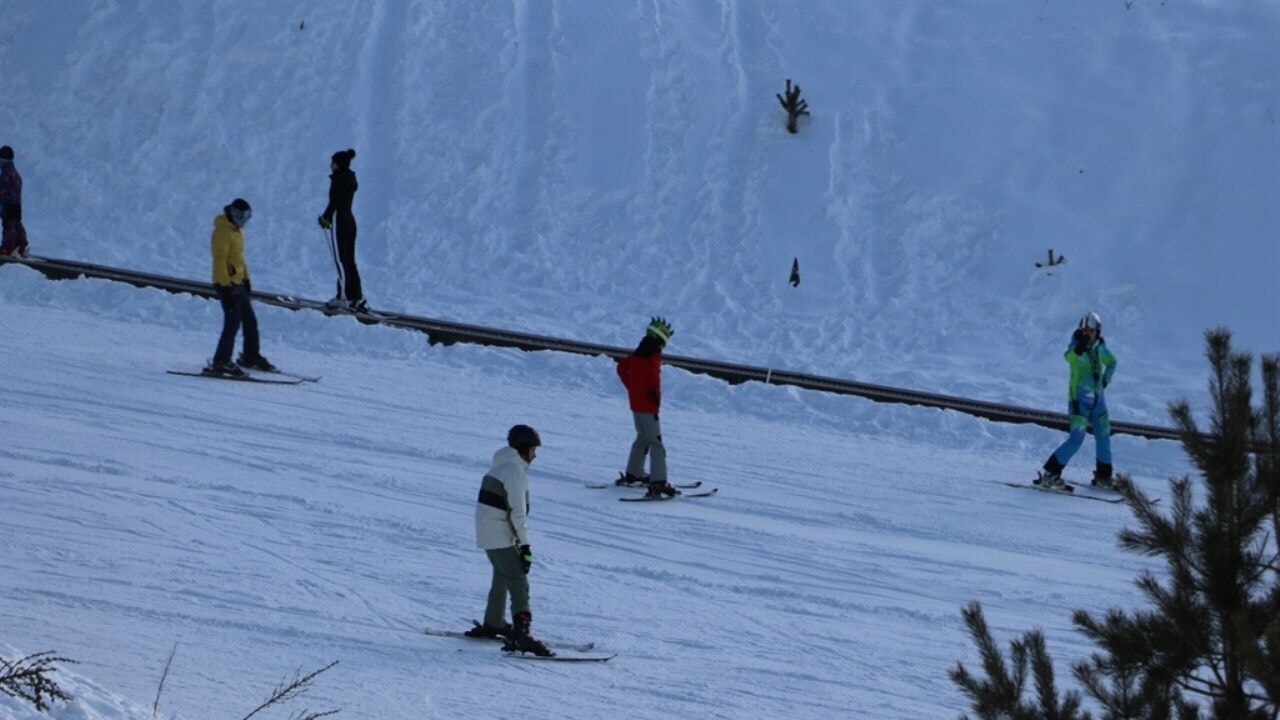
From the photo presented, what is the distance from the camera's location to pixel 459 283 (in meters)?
23.3

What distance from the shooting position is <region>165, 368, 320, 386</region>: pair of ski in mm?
16562

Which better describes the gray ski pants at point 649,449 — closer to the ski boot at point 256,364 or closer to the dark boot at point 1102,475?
the dark boot at point 1102,475

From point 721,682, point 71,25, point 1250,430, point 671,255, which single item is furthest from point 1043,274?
point 1250,430

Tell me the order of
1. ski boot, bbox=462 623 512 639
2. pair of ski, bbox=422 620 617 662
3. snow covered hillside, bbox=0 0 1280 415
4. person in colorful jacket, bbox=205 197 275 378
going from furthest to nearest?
snow covered hillside, bbox=0 0 1280 415 → person in colorful jacket, bbox=205 197 275 378 → ski boot, bbox=462 623 512 639 → pair of ski, bbox=422 620 617 662

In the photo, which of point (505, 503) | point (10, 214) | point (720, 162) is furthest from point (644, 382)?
point (720, 162)

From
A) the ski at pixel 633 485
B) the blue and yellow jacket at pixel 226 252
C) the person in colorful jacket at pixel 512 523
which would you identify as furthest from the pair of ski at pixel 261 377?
the person in colorful jacket at pixel 512 523

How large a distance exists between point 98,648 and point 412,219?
15.9 metres

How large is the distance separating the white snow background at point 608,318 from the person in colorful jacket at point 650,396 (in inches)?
10.4

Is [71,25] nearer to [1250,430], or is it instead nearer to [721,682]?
[721,682]

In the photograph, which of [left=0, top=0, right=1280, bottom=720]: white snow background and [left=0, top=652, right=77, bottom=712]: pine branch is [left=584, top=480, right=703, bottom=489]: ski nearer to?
[left=0, top=0, right=1280, bottom=720]: white snow background

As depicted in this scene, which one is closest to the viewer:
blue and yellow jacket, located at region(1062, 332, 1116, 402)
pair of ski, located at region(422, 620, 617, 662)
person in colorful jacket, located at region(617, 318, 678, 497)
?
pair of ski, located at region(422, 620, 617, 662)

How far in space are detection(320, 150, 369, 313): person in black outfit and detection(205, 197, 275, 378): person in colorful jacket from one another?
10.4ft

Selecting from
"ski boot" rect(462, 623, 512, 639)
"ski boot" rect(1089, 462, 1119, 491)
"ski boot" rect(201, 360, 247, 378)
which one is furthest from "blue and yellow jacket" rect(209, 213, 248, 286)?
"ski boot" rect(1089, 462, 1119, 491)

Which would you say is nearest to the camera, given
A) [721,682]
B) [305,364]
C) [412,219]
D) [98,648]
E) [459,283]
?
[98,648]
